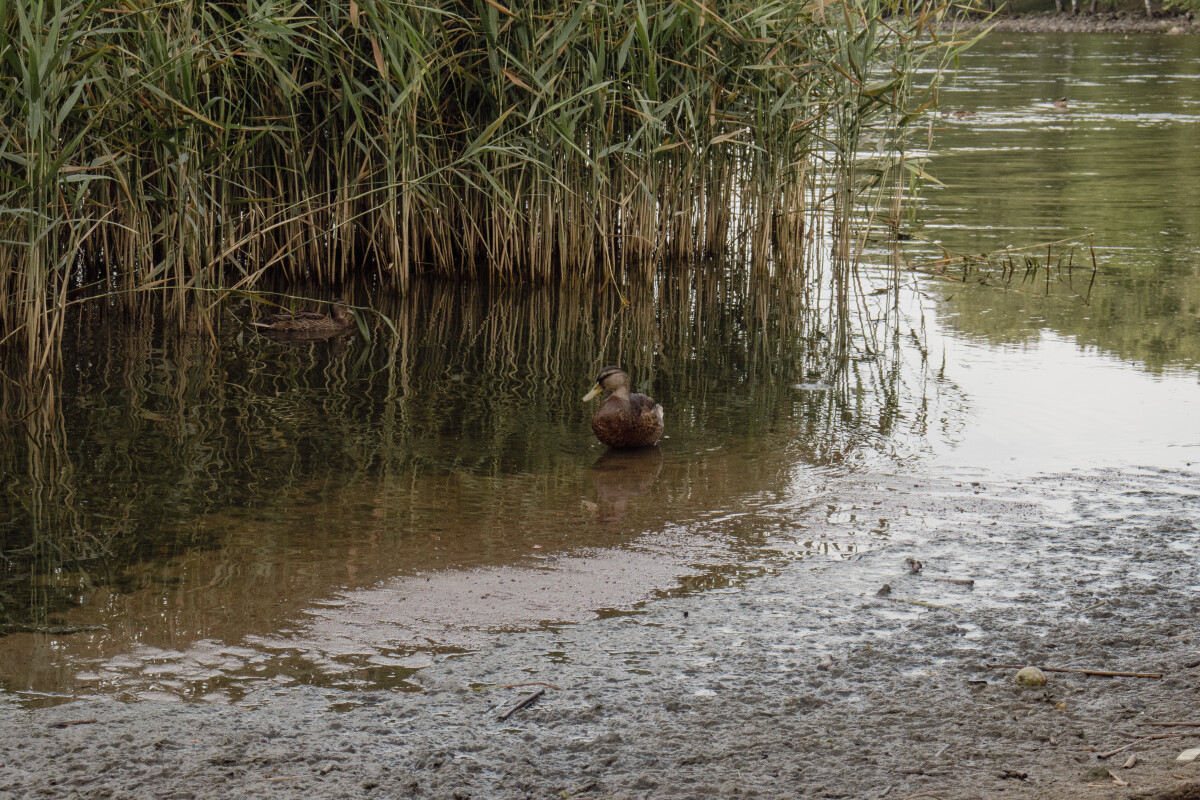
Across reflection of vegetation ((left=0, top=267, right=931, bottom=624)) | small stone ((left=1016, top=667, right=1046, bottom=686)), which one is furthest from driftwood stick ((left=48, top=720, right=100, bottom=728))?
small stone ((left=1016, top=667, right=1046, bottom=686))

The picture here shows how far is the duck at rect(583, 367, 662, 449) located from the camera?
662 cm

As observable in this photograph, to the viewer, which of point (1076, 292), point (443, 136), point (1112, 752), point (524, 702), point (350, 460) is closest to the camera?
point (1112, 752)

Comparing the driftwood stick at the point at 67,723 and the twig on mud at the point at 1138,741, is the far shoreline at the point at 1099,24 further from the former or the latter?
the driftwood stick at the point at 67,723

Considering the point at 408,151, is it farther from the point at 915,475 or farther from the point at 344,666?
the point at 344,666

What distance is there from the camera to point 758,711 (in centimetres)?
361

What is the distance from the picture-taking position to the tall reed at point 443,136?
27.6 ft

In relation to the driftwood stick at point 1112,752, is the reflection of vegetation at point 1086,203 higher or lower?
higher

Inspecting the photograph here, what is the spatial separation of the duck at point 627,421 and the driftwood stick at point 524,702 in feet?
9.75

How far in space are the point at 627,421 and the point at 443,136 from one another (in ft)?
A: 14.0

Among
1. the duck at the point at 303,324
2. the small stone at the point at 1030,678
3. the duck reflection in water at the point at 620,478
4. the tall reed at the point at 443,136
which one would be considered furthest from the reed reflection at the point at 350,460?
the small stone at the point at 1030,678

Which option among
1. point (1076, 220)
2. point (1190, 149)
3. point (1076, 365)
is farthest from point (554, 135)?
point (1190, 149)

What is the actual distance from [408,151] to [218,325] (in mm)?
2011

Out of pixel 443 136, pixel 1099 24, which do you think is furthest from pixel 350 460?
pixel 1099 24

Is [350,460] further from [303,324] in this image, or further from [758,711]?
[758,711]
